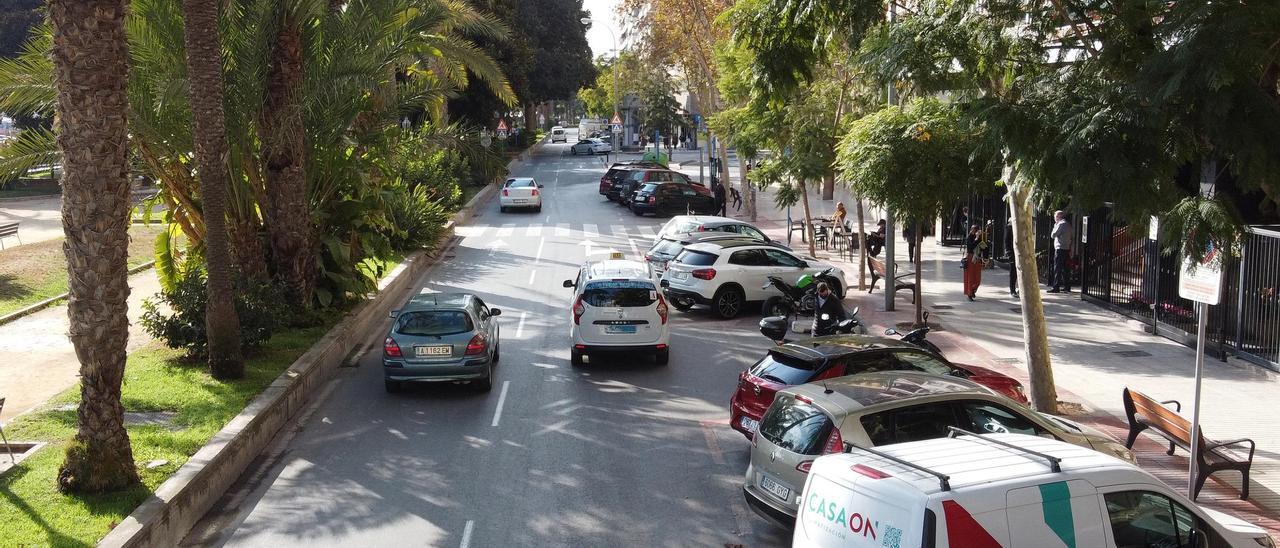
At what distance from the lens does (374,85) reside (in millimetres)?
20500

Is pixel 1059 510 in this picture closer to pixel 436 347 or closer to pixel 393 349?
pixel 436 347

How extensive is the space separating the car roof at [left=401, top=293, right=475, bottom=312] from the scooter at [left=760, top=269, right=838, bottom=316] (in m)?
7.01

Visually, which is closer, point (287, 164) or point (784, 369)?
point (784, 369)

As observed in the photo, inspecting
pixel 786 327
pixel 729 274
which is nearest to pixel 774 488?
pixel 786 327

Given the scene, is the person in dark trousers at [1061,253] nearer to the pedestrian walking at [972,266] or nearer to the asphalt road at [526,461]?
the pedestrian walking at [972,266]

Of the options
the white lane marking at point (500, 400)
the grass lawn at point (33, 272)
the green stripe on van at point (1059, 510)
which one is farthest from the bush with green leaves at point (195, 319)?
the green stripe on van at point (1059, 510)

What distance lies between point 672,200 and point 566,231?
7167mm

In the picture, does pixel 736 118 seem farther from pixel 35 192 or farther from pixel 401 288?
pixel 35 192

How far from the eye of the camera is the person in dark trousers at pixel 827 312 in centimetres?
1709

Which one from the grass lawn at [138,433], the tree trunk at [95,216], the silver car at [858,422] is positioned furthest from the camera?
the tree trunk at [95,216]

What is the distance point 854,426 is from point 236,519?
19.9ft

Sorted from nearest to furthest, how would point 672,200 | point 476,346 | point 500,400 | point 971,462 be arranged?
point 971,462 < point 476,346 < point 500,400 < point 672,200

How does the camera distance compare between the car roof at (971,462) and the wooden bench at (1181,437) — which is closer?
the car roof at (971,462)

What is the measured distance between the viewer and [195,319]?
15.9 metres
